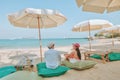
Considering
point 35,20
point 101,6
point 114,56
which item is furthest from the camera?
point 114,56

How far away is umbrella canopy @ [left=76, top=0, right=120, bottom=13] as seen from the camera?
4.88 metres

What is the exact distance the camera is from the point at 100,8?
5.23 metres

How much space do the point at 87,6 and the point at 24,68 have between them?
9.65 ft

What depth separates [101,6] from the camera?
5.14m

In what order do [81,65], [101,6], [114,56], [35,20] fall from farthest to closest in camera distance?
[114,56]
[35,20]
[81,65]
[101,6]

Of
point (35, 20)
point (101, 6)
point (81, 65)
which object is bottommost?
point (81, 65)

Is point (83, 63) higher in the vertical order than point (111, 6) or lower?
lower

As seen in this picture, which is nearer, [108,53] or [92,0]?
[92,0]

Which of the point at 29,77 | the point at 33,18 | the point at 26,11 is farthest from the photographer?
the point at 33,18

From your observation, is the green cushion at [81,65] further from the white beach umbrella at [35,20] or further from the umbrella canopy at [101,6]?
the umbrella canopy at [101,6]

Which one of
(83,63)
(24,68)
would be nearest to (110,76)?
(83,63)

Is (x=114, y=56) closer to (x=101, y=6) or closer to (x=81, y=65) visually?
(x=81, y=65)

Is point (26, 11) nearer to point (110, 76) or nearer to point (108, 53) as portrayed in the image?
point (110, 76)

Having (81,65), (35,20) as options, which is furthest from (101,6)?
(35,20)
